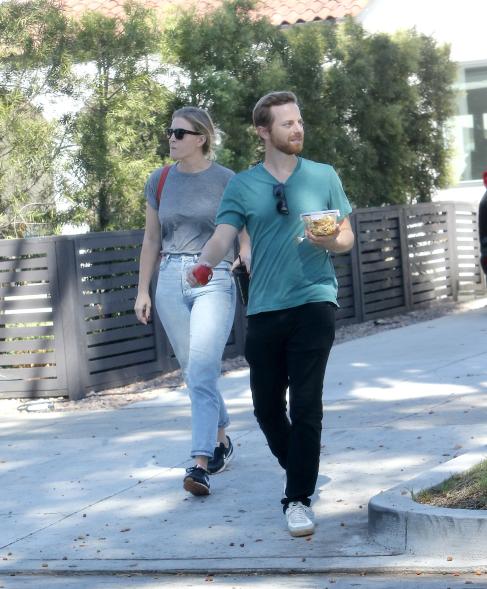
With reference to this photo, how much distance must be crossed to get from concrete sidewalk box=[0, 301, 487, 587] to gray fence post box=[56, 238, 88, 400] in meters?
0.55

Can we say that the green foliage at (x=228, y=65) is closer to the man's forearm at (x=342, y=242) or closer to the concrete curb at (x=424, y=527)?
the man's forearm at (x=342, y=242)

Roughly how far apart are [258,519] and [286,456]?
0.35 metres

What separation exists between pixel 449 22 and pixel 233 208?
15297 mm

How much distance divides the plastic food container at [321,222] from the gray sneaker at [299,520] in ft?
4.02

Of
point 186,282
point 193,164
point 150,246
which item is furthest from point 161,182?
point 186,282

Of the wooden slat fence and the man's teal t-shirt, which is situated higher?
the man's teal t-shirt

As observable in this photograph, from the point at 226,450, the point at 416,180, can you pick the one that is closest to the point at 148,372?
the point at 226,450

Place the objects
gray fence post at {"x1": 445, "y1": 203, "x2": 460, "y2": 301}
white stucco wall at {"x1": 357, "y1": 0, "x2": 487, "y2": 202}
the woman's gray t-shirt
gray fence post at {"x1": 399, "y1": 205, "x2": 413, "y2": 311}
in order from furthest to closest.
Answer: white stucco wall at {"x1": 357, "y1": 0, "x2": 487, "y2": 202}, gray fence post at {"x1": 445, "y1": 203, "x2": 460, "y2": 301}, gray fence post at {"x1": 399, "y1": 205, "x2": 413, "y2": 311}, the woman's gray t-shirt

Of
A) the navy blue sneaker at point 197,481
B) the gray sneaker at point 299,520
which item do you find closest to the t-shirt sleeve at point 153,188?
the navy blue sneaker at point 197,481

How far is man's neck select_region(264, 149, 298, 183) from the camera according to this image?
19.2 feet

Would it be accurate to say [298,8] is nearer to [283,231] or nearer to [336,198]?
[336,198]

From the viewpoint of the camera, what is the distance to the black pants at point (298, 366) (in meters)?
5.78

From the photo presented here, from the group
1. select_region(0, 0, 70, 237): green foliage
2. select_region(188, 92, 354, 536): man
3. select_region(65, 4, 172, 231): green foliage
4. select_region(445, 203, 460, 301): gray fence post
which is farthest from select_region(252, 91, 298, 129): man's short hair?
select_region(445, 203, 460, 301): gray fence post

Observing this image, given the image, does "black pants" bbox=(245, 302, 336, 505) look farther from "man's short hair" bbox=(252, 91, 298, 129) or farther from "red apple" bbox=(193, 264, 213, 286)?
"man's short hair" bbox=(252, 91, 298, 129)
